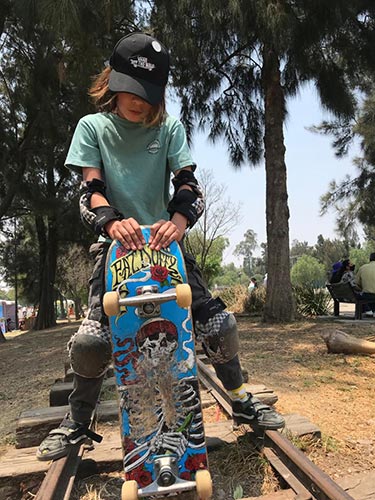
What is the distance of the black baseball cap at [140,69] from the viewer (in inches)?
75.1

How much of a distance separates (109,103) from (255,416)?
1.60 metres

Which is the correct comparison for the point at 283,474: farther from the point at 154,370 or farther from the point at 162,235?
the point at 162,235

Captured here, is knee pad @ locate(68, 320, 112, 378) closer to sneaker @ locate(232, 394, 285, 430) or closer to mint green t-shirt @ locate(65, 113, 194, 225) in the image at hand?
mint green t-shirt @ locate(65, 113, 194, 225)

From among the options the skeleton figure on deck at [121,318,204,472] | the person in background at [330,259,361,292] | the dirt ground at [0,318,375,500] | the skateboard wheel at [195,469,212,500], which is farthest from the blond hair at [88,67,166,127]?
the person in background at [330,259,361,292]

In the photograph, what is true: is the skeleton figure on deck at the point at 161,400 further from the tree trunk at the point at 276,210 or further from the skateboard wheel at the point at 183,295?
the tree trunk at the point at 276,210

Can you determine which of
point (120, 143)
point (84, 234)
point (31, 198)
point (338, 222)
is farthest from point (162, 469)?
point (338, 222)

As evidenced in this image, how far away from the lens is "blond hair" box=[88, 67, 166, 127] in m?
2.02

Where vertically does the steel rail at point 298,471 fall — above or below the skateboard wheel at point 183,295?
below

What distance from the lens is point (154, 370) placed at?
156cm

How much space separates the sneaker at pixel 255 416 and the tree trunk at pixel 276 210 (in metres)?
5.67

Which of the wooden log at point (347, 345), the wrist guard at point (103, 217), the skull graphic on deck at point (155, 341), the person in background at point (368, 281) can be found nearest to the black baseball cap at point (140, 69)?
the wrist guard at point (103, 217)

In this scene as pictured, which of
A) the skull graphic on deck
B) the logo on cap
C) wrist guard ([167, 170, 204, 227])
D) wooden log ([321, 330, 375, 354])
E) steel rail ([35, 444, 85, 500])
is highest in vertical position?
the logo on cap

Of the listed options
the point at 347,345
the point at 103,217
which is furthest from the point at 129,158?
the point at 347,345

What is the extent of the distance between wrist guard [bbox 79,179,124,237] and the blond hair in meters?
0.38
